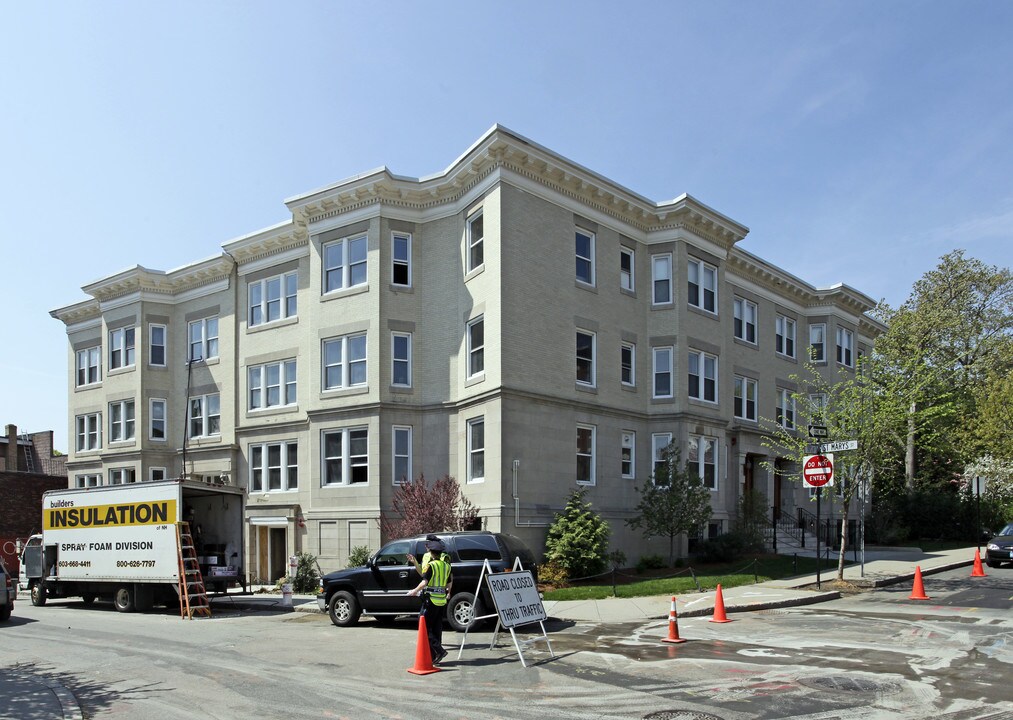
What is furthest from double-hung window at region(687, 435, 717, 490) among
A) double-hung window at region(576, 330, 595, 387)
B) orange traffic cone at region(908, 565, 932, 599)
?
orange traffic cone at region(908, 565, 932, 599)

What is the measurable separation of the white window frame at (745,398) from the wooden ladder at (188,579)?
1976 centimetres

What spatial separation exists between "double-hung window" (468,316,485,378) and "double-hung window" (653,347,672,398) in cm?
668

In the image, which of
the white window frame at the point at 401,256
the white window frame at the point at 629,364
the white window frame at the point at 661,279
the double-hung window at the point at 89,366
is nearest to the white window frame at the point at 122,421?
the double-hung window at the point at 89,366

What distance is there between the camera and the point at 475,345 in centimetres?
2503

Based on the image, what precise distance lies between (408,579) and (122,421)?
24.1 m

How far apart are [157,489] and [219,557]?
2.63m

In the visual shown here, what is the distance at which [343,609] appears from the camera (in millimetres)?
16578

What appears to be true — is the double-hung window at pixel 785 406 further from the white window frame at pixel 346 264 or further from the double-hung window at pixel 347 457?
the white window frame at pixel 346 264

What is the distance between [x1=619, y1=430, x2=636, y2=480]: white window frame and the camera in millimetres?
26750

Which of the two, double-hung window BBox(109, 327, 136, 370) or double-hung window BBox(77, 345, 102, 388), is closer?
double-hung window BBox(109, 327, 136, 370)

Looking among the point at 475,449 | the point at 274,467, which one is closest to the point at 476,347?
the point at 475,449

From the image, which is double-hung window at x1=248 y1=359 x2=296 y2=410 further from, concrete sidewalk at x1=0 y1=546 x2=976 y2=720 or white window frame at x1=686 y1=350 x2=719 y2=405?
white window frame at x1=686 y1=350 x2=719 y2=405

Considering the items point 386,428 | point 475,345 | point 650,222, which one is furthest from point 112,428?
point 650,222

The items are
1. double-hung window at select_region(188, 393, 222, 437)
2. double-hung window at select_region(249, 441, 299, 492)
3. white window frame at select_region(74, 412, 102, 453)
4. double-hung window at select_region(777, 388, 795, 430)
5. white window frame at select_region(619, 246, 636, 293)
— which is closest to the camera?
white window frame at select_region(619, 246, 636, 293)
